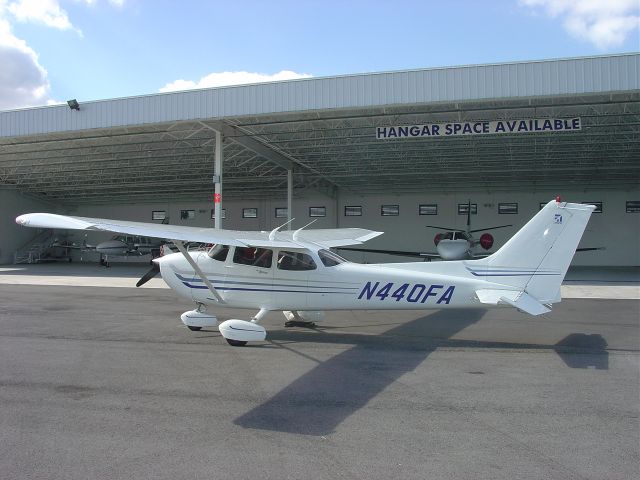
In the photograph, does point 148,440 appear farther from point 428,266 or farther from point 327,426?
point 428,266

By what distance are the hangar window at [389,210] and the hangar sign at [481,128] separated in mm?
17357

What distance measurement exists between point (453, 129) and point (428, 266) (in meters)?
11.1

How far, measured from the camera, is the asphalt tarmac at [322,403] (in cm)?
389

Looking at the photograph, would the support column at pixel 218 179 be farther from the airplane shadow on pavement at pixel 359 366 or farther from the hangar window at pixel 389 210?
the hangar window at pixel 389 210

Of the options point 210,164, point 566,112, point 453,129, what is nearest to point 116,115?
point 210,164

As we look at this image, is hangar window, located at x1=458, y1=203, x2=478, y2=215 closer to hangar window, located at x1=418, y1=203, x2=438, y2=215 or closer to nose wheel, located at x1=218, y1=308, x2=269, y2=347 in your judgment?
hangar window, located at x1=418, y1=203, x2=438, y2=215

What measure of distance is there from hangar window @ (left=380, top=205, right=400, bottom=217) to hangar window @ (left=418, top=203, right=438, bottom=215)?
1.69 meters

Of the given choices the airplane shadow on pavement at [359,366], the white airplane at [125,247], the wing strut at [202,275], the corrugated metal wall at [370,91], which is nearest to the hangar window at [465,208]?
the corrugated metal wall at [370,91]

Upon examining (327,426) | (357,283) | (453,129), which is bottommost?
(327,426)

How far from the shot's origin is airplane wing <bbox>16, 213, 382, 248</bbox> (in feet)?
21.0

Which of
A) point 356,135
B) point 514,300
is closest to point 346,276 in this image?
point 514,300

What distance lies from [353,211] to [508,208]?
11.1 m

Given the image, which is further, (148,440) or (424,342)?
(424,342)

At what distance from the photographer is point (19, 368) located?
6.82 meters
